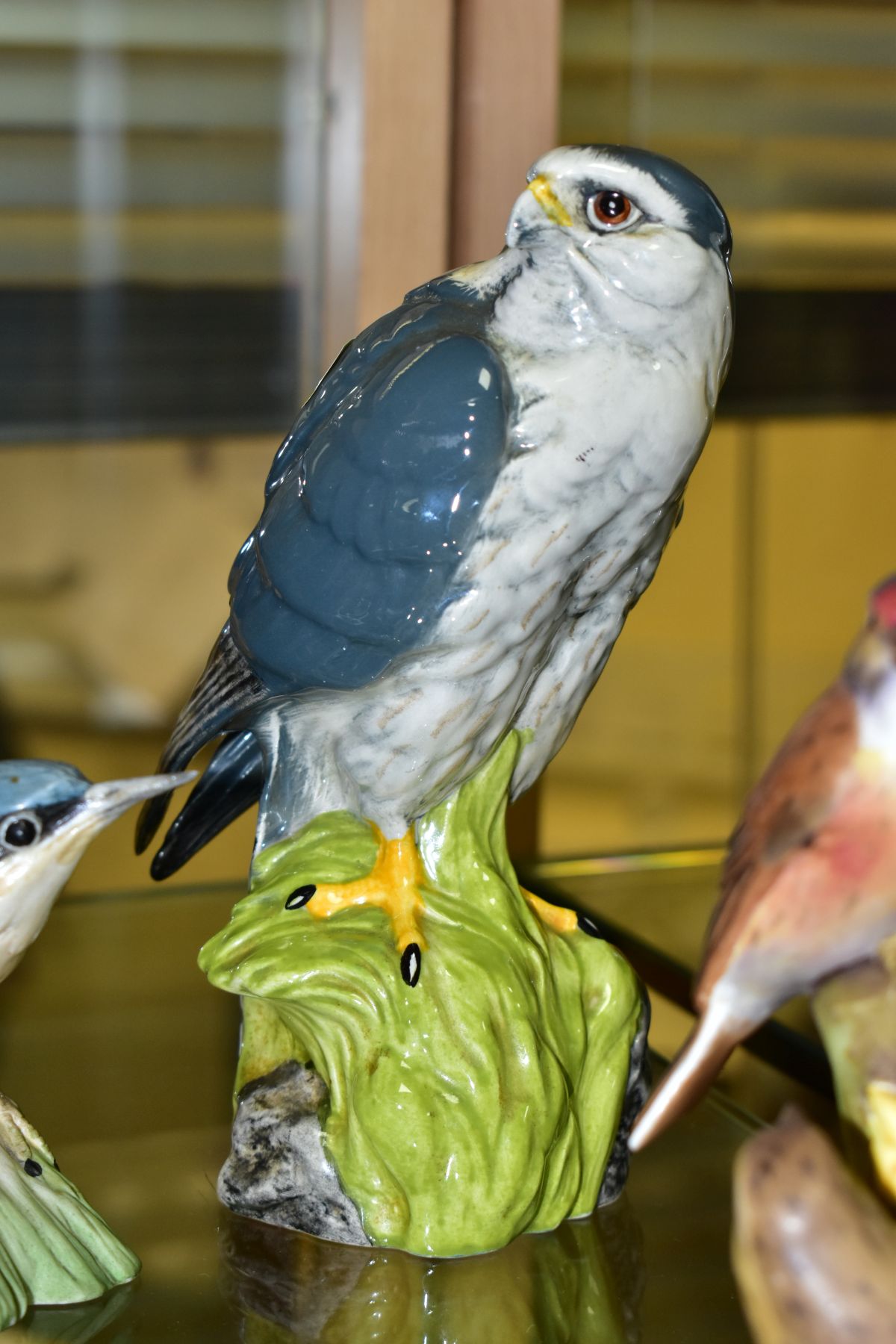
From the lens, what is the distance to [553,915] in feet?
2.39

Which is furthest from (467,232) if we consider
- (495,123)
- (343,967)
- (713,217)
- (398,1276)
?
(398,1276)

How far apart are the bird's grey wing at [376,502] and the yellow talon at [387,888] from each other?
0.08 m

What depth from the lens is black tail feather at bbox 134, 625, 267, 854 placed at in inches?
28.0

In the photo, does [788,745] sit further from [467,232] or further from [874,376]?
[874,376]

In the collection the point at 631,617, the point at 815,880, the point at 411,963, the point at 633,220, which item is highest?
the point at 633,220

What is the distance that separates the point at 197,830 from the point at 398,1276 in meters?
0.24

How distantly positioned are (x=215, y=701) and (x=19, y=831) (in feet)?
0.53

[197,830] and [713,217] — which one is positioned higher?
[713,217]

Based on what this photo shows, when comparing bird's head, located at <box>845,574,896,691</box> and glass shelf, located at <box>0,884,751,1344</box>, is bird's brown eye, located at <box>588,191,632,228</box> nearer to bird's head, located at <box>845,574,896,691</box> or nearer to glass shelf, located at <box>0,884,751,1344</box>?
bird's head, located at <box>845,574,896,691</box>

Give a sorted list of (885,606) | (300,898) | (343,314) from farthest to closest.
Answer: (343,314), (300,898), (885,606)

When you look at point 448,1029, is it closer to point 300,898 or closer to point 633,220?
point 300,898

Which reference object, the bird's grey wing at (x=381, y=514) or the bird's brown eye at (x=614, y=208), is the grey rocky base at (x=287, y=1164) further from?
the bird's brown eye at (x=614, y=208)

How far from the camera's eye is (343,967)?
66 centimetres

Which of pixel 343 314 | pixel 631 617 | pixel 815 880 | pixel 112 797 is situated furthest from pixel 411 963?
pixel 631 617
